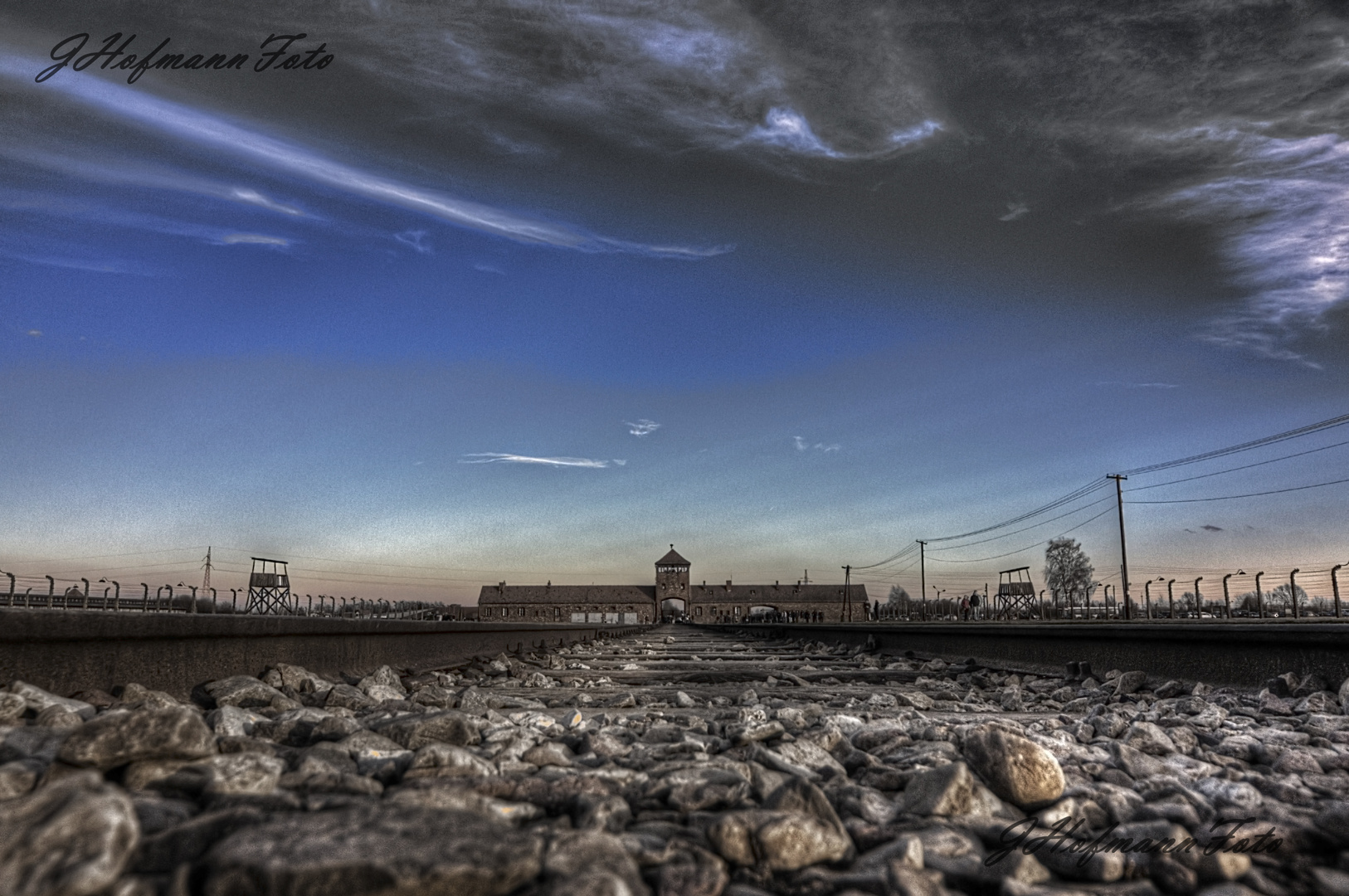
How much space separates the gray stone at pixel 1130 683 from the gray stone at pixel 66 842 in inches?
261

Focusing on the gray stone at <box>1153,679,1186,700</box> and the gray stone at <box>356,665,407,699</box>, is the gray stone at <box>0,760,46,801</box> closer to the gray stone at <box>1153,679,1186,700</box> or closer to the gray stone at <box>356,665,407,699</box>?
the gray stone at <box>356,665,407,699</box>

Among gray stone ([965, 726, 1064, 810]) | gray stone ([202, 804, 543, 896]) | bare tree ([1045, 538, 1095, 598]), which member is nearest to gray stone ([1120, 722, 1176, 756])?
gray stone ([965, 726, 1064, 810])

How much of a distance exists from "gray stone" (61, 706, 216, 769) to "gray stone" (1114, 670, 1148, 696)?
6343 mm

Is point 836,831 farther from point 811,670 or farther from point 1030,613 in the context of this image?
point 1030,613

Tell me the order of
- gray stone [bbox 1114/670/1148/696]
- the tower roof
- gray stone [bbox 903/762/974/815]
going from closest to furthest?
gray stone [bbox 903/762/974/815], gray stone [bbox 1114/670/1148/696], the tower roof

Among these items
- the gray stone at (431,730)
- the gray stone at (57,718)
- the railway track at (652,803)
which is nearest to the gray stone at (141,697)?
the railway track at (652,803)

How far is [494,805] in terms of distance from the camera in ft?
7.54

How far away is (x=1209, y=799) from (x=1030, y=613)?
43527 millimetres

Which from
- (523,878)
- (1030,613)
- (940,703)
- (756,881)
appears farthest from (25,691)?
(1030,613)

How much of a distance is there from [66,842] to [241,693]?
3.19 meters

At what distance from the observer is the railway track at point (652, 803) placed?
1.64m

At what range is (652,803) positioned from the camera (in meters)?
2.46

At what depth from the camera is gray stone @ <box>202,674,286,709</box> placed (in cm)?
441

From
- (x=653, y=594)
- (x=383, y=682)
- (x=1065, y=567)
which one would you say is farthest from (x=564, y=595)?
(x=383, y=682)
